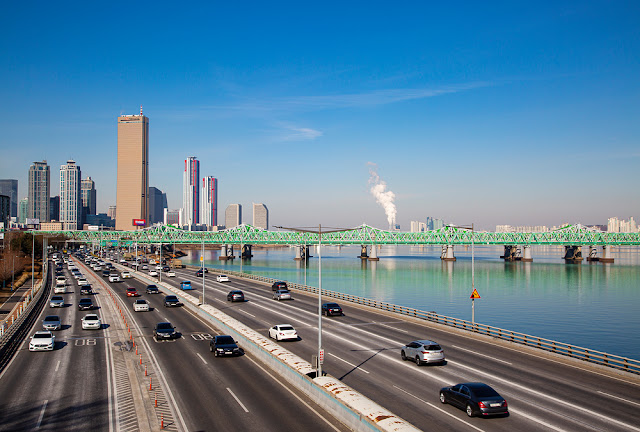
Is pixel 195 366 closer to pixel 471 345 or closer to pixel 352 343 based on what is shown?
pixel 352 343

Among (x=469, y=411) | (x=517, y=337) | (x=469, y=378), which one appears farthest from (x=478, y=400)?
(x=517, y=337)

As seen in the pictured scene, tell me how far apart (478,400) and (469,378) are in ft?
22.2

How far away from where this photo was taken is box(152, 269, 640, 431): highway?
74.5 ft

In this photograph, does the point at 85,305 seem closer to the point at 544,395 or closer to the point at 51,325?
the point at 51,325

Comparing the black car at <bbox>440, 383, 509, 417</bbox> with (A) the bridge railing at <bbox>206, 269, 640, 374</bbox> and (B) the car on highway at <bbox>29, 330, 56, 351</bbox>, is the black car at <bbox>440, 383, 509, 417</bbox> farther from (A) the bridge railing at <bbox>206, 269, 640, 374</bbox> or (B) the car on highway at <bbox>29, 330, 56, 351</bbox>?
(B) the car on highway at <bbox>29, 330, 56, 351</bbox>

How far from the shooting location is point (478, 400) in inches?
898

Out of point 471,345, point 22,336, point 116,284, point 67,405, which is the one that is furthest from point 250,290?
point 67,405

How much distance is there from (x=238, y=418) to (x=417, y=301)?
238ft

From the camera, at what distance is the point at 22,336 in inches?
1724

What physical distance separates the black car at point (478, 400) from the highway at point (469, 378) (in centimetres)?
41

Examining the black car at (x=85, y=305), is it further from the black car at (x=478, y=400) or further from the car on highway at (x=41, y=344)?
the black car at (x=478, y=400)

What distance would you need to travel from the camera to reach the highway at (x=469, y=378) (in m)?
22.7

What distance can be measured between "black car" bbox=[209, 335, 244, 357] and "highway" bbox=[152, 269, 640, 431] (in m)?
4.06

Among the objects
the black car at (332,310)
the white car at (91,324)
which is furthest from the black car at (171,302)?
the black car at (332,310)
